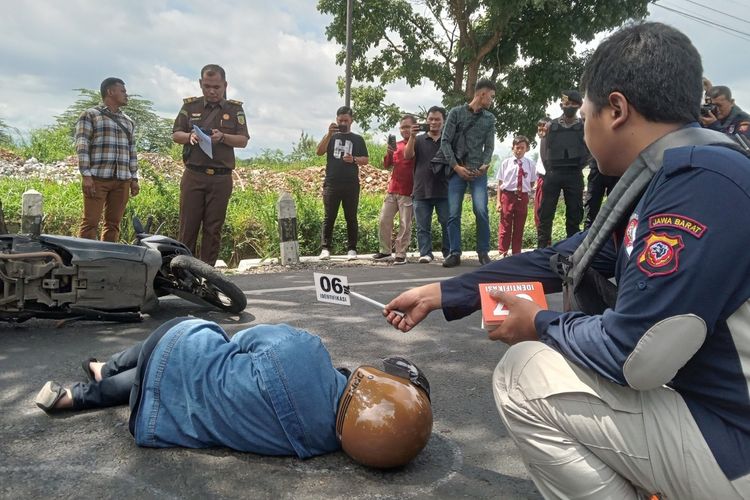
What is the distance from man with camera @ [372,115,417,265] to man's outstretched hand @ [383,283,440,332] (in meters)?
5.49

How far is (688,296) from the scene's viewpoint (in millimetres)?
1369

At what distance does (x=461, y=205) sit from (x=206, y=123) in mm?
3149

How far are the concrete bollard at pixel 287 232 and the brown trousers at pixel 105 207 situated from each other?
1758 mm

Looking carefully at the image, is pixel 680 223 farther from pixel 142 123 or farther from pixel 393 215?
pixel 142 123

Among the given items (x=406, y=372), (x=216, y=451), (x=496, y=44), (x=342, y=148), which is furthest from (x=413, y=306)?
(x=496, y=44)

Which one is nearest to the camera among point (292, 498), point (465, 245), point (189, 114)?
point (292, 498)

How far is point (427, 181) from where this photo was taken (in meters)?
7.63

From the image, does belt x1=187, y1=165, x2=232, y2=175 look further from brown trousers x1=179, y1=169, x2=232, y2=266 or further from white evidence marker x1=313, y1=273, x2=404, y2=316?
white evidence marker x1=313, y1=273, x2=404, y2=316

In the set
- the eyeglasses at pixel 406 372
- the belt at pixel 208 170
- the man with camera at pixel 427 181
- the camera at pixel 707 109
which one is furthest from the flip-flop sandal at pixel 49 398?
the man with camera at pixel 427 181

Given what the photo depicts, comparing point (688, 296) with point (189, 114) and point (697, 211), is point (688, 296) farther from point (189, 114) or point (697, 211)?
point (189, 114)

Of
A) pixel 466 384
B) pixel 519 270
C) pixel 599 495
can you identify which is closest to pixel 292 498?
pixel 599 495

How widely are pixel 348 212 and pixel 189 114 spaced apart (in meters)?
2.54

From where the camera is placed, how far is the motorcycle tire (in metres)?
4.10

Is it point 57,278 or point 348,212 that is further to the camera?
point 348,212
